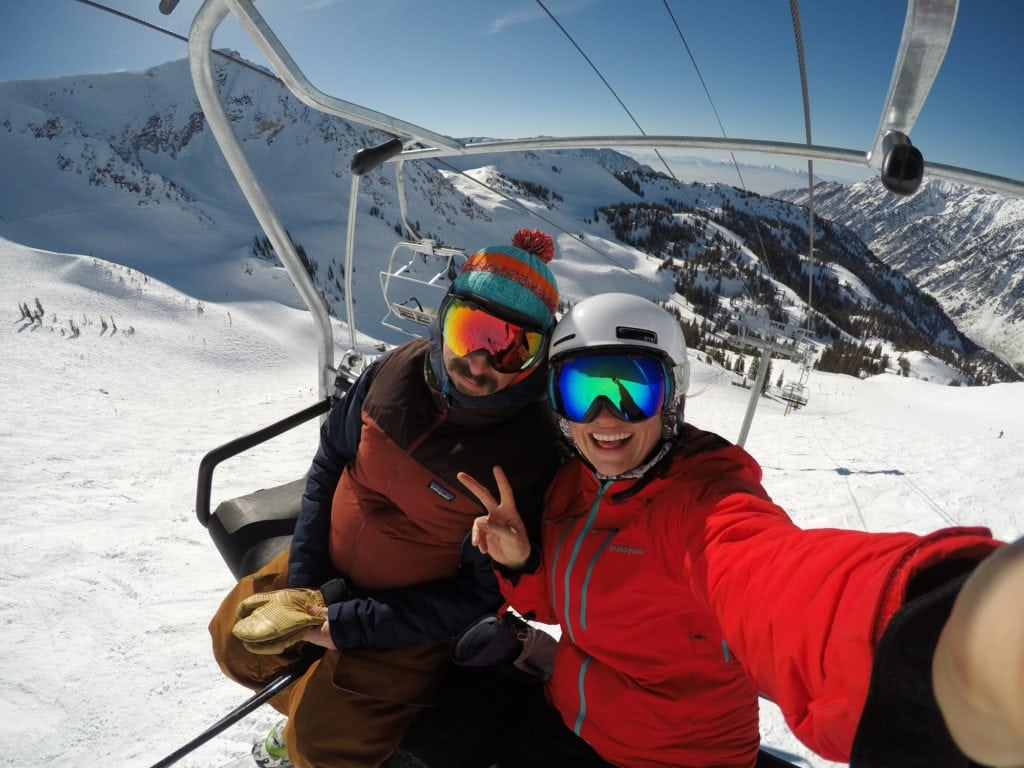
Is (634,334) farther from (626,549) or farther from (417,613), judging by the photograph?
(417,613)

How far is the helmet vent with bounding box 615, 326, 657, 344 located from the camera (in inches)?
54.5

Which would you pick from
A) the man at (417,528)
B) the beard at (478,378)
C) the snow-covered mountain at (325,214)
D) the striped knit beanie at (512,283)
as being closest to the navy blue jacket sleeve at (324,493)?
the man at (417,528)

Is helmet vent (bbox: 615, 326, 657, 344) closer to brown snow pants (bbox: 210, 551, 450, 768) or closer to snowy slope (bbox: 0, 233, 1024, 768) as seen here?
brown snow pants (bbox: 210, 551, 450, 768)

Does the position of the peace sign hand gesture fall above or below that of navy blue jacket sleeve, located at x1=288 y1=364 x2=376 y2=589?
above

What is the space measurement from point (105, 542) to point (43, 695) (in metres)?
1.56

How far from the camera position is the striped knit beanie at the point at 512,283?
163 centimetres

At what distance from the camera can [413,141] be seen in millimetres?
2525

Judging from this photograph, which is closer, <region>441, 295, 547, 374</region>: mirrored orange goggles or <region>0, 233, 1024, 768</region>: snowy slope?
<region>441, 295, 547, 374</region>: mirrored orange goggles

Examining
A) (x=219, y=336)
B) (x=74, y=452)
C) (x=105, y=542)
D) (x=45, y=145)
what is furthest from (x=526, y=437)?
(x=45, y=145)

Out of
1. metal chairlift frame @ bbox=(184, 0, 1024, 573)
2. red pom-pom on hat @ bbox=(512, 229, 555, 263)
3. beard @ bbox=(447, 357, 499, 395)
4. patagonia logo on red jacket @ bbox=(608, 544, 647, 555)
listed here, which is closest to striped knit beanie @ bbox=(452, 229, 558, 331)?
red pom-pom on hat @ bbox=(512, 229, 555, 263)

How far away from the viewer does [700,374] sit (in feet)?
62.5

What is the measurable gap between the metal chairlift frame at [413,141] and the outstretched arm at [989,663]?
1107 mm

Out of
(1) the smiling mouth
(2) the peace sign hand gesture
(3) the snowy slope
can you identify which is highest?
(1) the smiling mouth

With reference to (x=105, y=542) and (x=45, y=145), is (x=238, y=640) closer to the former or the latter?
(x=105, y=542)
